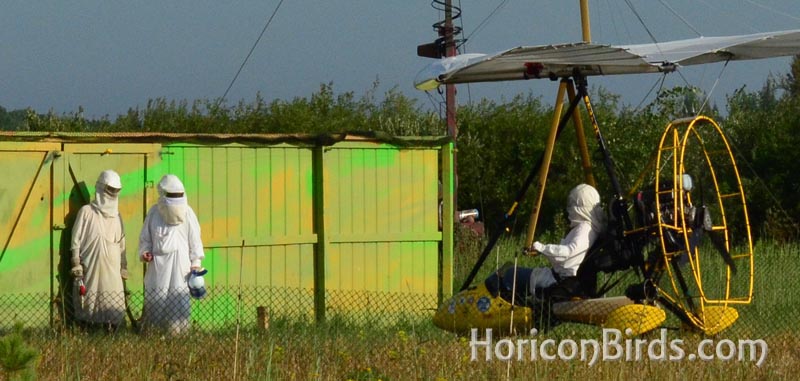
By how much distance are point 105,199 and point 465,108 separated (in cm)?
1453

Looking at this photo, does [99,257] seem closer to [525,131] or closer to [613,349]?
[613,349]

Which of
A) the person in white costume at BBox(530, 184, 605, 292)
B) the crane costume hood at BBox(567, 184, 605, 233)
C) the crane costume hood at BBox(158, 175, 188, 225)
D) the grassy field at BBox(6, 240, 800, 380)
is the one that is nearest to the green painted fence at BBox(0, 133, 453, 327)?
the crane costume hood at BBox(158, 175, 188, 225)

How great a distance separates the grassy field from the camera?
9.17 m

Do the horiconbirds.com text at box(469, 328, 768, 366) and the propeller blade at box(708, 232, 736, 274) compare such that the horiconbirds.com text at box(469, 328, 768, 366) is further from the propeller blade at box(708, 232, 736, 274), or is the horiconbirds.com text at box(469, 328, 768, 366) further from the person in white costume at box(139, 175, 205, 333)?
the person in white costume at box(139, 175, 205, 333)

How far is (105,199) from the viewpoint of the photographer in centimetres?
1273

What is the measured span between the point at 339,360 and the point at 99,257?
389 cm

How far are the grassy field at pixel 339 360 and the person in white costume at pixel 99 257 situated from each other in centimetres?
95

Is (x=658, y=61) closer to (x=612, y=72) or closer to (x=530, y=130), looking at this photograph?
(x=612, y=72)

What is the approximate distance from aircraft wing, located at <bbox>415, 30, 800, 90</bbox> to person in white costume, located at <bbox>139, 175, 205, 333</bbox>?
2.50 metres

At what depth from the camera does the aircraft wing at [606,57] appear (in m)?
11.2

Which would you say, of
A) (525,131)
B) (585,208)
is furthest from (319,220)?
(525,131)

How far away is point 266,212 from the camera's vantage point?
1395 cm

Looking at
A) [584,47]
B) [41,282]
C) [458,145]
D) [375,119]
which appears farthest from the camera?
[375,119]

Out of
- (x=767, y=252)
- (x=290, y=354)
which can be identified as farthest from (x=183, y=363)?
(x=767, y=252)
